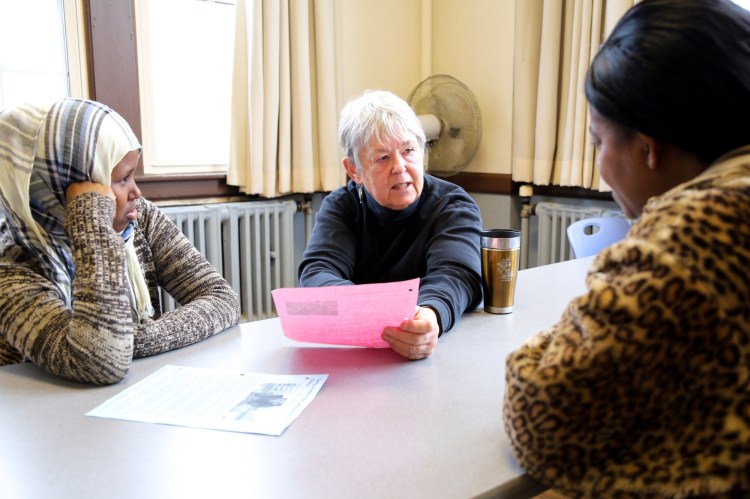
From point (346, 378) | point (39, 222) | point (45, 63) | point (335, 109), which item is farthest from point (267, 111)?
point (346, 378)

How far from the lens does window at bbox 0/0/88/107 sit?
8.58ft

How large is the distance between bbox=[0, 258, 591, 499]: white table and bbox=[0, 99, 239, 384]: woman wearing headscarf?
0.17ft

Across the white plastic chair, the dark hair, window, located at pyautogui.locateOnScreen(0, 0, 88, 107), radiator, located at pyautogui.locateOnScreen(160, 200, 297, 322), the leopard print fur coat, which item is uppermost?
window, located at pyautogui.locateOnScreen(0, 0, 88, 107)

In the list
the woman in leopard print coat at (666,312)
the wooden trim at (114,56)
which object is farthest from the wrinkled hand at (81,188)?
the wooden trim at (114,56)

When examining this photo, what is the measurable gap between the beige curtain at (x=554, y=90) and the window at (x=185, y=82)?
152cm

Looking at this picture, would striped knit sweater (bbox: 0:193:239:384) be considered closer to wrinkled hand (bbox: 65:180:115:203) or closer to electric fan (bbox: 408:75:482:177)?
wrinkled hand (bbox: 65:180:115:203)

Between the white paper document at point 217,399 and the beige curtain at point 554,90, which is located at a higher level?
the beige curtain at point 554,90

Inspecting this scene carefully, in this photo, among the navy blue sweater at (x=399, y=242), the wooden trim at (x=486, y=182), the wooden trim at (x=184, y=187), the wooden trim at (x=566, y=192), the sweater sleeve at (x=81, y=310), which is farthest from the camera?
the wooden trim at (x=486, y=182)

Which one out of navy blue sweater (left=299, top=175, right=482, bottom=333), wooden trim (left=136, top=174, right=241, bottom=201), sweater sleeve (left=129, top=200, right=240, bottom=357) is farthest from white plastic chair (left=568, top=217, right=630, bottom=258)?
wooden trim (left=136, top=174, right=241, bottom=201)

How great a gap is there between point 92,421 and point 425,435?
20.2 inches

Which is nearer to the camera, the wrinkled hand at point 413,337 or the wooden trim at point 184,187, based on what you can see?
the wrinkled hand at point 413,337

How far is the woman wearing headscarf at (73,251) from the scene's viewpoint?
44.9 inches

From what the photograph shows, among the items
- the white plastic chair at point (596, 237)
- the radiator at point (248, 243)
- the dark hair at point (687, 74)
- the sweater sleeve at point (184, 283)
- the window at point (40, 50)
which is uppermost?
the window at point (40, 50)

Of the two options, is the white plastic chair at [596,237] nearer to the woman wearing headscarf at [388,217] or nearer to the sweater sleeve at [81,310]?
the woman wearing headscarf at [388,217]
